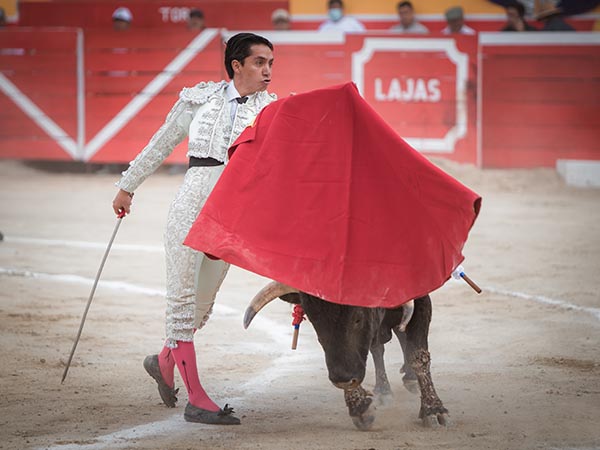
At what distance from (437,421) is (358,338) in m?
0.37

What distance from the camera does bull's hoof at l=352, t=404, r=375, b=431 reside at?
3.50 meters

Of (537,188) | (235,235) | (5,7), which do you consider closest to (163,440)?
(235,235)

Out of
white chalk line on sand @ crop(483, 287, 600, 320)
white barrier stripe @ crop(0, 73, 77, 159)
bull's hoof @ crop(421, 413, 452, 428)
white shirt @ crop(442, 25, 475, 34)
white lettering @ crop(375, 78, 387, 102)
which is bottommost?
white barrier stripe @ crop(0, 73, 77, 159)

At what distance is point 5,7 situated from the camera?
13047 millimetres

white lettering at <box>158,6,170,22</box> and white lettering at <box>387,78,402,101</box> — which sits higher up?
white lettering at <box>158,6,170,22</box>

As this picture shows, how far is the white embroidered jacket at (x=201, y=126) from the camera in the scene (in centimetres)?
371

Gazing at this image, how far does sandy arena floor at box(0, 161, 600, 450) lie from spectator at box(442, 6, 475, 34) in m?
3.16

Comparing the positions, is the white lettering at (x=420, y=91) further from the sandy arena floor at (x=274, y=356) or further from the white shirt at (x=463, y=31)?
the sandy arena floor at (x=274, y=356)

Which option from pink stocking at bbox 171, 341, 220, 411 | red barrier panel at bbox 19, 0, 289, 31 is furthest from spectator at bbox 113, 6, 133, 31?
pink stocking at bbox 171, 341, 220, 411

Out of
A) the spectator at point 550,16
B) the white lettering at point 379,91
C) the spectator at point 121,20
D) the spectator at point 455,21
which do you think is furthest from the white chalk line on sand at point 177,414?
the spectator at point 550,16

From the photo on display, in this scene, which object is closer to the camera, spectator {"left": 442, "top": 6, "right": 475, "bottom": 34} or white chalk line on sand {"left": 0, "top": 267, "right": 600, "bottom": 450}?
white chalk line on sand {"left": 0, "top": 267, "right": 600, "bottom": 450}

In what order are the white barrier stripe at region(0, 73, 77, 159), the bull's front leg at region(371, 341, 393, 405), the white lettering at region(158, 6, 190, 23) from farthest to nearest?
the white lettering at region(158, 6, 190, 23), the white barrier stripe at region(0, 73, 77, 159), the bull's front leg at region(371, 341, 393, 405)

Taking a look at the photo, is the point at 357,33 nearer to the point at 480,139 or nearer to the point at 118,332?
the point at 480,139

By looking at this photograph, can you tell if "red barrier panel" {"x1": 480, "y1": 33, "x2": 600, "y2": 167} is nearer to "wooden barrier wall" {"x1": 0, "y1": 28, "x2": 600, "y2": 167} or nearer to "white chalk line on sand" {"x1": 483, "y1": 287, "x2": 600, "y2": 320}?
"wooden barrier wall" {"x1": 0, "y1": 28, "x2": 600, "y2": 167}
